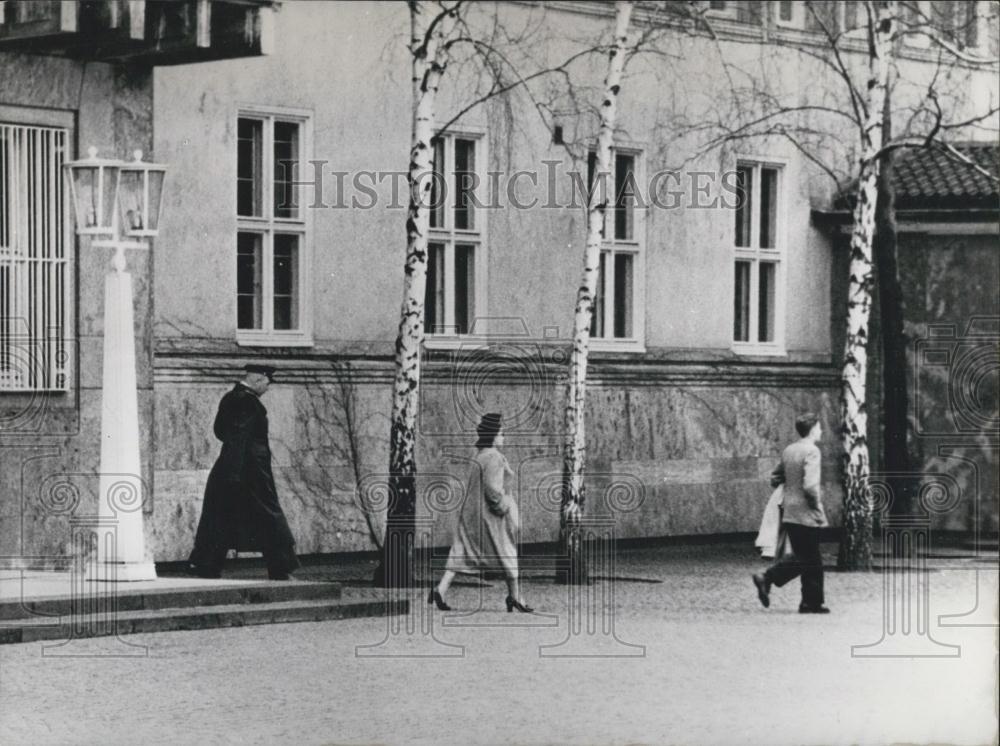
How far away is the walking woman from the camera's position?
55.2 ft

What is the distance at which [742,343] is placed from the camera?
27.3 m

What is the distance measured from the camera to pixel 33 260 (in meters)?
19.5

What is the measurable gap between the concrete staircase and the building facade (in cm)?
349

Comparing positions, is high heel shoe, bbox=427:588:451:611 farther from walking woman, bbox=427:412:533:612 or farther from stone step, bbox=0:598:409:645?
walking woman, bbox=427:412:533:612

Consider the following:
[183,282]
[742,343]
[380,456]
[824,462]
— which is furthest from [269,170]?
[824,462]

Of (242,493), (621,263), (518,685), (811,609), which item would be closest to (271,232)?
(242,493)

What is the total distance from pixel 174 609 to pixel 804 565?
17.4ft

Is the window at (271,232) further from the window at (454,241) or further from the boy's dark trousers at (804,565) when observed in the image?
the boy's dark trousers at (804,565)

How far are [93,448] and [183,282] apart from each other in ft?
6.77

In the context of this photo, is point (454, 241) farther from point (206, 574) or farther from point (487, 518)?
point (487, 518)

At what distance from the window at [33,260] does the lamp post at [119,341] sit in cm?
258

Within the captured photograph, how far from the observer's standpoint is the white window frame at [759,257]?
27.1m

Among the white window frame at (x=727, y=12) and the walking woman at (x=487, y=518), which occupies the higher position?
the white window frame at (x=727, y=12)

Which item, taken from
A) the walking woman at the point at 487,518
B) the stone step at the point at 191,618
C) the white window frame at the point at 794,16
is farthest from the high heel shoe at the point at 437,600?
the white window frame at the point at 794,16
